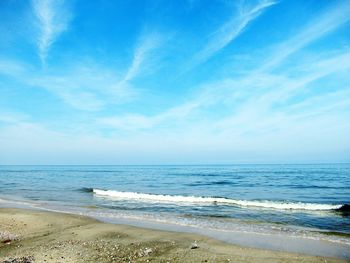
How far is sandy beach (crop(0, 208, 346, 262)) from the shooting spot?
919cm

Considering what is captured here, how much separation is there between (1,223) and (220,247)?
10.1 meters

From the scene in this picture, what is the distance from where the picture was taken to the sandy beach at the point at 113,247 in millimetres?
9188

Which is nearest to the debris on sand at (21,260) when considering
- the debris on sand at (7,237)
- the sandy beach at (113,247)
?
the sandy beach at (113,247)

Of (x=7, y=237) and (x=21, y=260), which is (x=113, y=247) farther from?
(x=7, y=237)

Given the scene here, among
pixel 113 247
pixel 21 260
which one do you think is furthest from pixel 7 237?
pixel 113 247

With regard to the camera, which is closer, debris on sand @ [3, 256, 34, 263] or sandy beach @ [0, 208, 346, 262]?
debris on sand @ [3, 256, 34, 263]

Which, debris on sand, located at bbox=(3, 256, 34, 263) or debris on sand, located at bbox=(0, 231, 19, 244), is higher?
debris on sand, located at bbox=(3, 256, 34, 263)

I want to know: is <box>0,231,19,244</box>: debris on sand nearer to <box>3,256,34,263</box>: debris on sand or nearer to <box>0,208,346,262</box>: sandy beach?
<box>0,208,346,262</box>: sandy beach

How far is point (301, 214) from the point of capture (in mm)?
20094

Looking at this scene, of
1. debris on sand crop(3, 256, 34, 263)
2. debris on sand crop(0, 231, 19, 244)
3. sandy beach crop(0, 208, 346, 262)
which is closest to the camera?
debris on sand crop(3, 256, 34, 263)

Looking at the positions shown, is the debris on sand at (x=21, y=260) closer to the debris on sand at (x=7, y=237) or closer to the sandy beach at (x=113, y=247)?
the sandy beach at (x=113, y=247)

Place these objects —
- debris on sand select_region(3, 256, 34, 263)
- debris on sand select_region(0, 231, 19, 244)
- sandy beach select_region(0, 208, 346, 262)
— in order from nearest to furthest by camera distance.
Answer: debris on sand select_region(3, 256, 34, 263), sandy beach select_region(0, 208, 346, 262), debris on sand select_region(0, 231, 19, 244)

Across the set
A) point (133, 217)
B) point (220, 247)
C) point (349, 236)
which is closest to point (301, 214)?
point (349, 236)

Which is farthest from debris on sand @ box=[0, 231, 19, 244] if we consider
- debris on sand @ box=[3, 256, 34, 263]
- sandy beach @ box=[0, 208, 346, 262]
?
debris on sand @ box=[3, 256, 34, 263]
